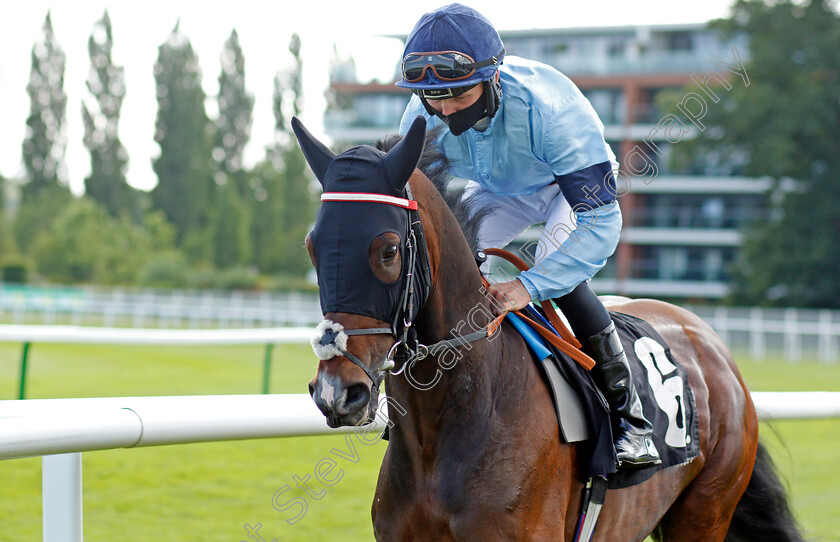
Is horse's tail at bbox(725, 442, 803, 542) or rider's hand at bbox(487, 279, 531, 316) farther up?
rider's hand at bbox(487, 279, 531, 316)

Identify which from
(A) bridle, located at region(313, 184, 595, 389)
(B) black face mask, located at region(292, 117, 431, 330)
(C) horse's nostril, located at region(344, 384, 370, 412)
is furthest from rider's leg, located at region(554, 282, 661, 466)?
(C) horse's nostril, located at region(344, 384, 370, 412)

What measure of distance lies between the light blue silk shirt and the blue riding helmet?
0.18 m

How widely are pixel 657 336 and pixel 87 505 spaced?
317cm

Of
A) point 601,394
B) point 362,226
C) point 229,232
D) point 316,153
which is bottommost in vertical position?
point 229,232

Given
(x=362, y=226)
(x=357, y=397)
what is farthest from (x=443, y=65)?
(x=357, y=397)

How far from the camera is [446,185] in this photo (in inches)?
94.9

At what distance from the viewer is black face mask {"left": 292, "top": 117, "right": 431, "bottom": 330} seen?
1882mm

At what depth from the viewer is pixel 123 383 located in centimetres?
1018

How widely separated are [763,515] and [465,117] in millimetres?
2163

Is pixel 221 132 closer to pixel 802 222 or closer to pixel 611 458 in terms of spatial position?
pixel 802 222

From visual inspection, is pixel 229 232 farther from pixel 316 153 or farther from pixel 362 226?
pixel 362 226

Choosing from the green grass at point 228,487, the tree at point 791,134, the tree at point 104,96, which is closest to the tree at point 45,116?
the tree at point 104,96

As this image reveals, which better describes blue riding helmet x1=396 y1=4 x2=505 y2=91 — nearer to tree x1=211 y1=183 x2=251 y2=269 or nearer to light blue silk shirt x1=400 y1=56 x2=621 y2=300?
light blue silk shirt x1=400 y1=56 x2=621 y2=300

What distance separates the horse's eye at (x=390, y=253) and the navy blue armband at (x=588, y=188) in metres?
0.72
